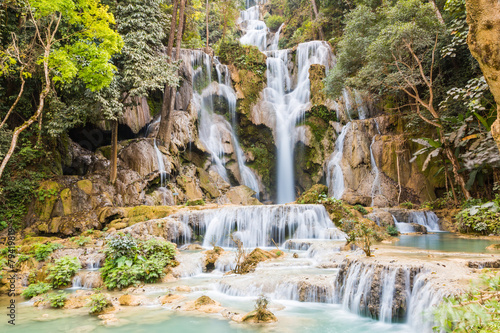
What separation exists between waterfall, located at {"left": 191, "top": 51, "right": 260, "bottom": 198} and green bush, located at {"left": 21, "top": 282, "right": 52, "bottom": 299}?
14330 mm

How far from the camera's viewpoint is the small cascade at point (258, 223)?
12.1 m

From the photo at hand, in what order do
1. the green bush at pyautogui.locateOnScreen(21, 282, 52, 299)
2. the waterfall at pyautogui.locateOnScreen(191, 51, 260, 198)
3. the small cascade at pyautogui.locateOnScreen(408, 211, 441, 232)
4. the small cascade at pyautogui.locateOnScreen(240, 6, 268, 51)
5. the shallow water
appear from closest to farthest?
the green bush at pyautogui.locateOnScreen(21, 282, 52, 299), the shallow water, the small cascade at pyautogui.locateOnScreen(408, 211, 441, 232), the waterfall at pyautogui.locateOnScreen(191, 51, 260, 198), the small cascade at pyautogui.locateOnScreen(240, 6, 268, 51)

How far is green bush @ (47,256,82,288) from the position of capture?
734 centimetres

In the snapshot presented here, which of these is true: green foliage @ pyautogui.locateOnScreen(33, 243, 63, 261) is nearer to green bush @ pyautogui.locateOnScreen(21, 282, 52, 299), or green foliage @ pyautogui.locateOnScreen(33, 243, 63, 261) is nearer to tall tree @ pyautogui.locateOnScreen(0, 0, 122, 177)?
green bush @ pyautogui.locateOnScreen(21, 282, 52, 299)

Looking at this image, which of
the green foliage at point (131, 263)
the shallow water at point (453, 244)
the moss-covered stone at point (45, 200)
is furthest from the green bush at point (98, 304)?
the moss-covered stone at point (45, 200)

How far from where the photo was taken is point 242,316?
4.91 meters

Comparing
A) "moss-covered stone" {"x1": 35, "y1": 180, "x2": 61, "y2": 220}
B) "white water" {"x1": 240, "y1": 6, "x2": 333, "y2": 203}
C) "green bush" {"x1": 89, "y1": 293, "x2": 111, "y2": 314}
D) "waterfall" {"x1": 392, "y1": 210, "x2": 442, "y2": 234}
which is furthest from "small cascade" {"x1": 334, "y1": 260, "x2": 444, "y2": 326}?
"white water" {"x1": 240, "y1": 6, "x2": 333, "y2": 203}

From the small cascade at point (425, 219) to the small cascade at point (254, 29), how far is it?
1018 inches

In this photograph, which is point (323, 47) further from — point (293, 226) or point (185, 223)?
point (185, 223)

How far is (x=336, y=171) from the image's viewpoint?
18.6m

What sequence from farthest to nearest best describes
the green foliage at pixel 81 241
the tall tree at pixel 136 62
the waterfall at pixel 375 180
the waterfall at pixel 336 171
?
the waterfall at pixel 336 171 → the waterfall at pixel 375 180 → the tall tree at pixel 136 62 → the green foliage at pixel 81 241

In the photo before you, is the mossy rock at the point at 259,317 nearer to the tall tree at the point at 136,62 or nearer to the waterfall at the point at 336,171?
the tall tree at the point at 136,62

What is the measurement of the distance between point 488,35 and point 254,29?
39.0 m

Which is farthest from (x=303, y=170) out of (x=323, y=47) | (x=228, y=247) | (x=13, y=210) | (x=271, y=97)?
(x=13, y=210)
